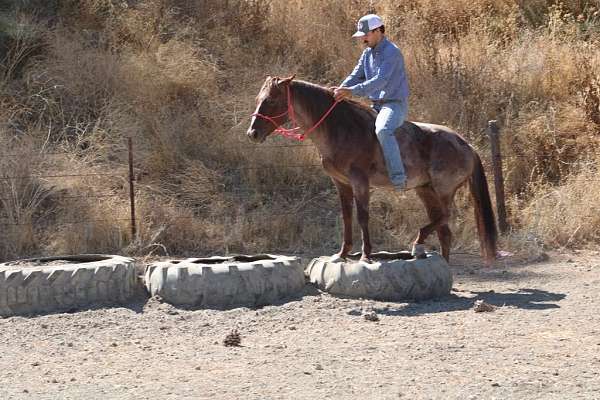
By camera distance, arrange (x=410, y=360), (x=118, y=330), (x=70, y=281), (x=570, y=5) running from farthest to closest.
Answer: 1. (x=570, y=5)
2. (x=70, y=281)
3. (x=118, y=330)
4. (x=410, y=360)

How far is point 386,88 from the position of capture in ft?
28.6

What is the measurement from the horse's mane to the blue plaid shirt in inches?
8.7

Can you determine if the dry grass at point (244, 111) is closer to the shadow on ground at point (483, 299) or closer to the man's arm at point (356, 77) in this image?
the shadow on ground at point (483, 299)

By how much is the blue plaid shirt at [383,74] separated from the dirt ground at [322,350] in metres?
1.95

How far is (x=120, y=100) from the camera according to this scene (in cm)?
1432

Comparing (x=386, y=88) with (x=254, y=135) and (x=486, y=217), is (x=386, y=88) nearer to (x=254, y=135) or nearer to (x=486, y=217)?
(x=254, y=135)

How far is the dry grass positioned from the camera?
11.5 m

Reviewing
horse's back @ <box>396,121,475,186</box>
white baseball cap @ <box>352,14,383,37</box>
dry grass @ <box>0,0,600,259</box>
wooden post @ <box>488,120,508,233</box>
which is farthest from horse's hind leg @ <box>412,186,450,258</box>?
wooden post @ <box>488,120,508,233</box>

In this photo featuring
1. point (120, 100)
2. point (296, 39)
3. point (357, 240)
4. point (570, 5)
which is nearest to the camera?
point (357, 240)

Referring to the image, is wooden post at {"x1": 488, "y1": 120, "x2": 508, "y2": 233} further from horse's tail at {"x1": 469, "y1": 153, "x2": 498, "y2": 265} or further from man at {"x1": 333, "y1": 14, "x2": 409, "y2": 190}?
man at {"x1": 333, "y1": 14, "x2": 409, "y2": 190}

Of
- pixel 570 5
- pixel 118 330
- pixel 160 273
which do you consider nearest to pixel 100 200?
pixel 160 273

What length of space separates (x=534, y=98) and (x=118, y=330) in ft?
30.3

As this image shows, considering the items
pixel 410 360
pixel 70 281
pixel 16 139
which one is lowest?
pixel 410 360

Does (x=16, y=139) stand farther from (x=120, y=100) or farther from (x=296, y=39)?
(x=296, y=39)
